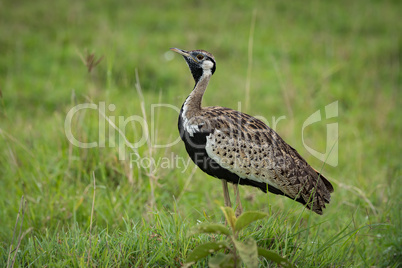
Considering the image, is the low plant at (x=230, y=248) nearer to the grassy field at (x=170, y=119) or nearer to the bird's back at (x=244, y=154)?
the grassy field at (x=170, y=119)

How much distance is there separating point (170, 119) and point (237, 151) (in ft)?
7.23

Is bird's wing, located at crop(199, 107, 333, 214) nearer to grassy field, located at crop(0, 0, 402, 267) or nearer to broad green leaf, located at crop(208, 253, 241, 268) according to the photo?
grassy field, located at crop(0, 0, 402, 267)

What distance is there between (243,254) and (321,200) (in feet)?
4.60

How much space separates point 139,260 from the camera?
2.58 metres

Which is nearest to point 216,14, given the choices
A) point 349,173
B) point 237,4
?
point 237,4

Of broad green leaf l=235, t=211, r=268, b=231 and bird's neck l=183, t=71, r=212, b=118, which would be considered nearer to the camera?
broad green leaf l=235, t=211, r=268, b=231

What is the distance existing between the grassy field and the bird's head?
68 centimetres

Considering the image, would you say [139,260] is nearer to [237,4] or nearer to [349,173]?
[349,173]

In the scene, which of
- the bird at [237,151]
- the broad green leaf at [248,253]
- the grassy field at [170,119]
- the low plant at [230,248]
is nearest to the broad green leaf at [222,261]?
the low plant at [230,248]

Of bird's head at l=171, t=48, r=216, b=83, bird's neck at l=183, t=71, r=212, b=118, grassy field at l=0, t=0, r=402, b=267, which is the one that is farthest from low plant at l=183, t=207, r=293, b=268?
bird's head at l=171, t=48, r=216, b=83

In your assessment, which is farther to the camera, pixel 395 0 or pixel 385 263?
pixel 395 0

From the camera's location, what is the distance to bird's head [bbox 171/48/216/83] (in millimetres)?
3301

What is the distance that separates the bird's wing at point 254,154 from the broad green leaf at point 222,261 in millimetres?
926

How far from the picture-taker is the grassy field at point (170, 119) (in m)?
2.89
